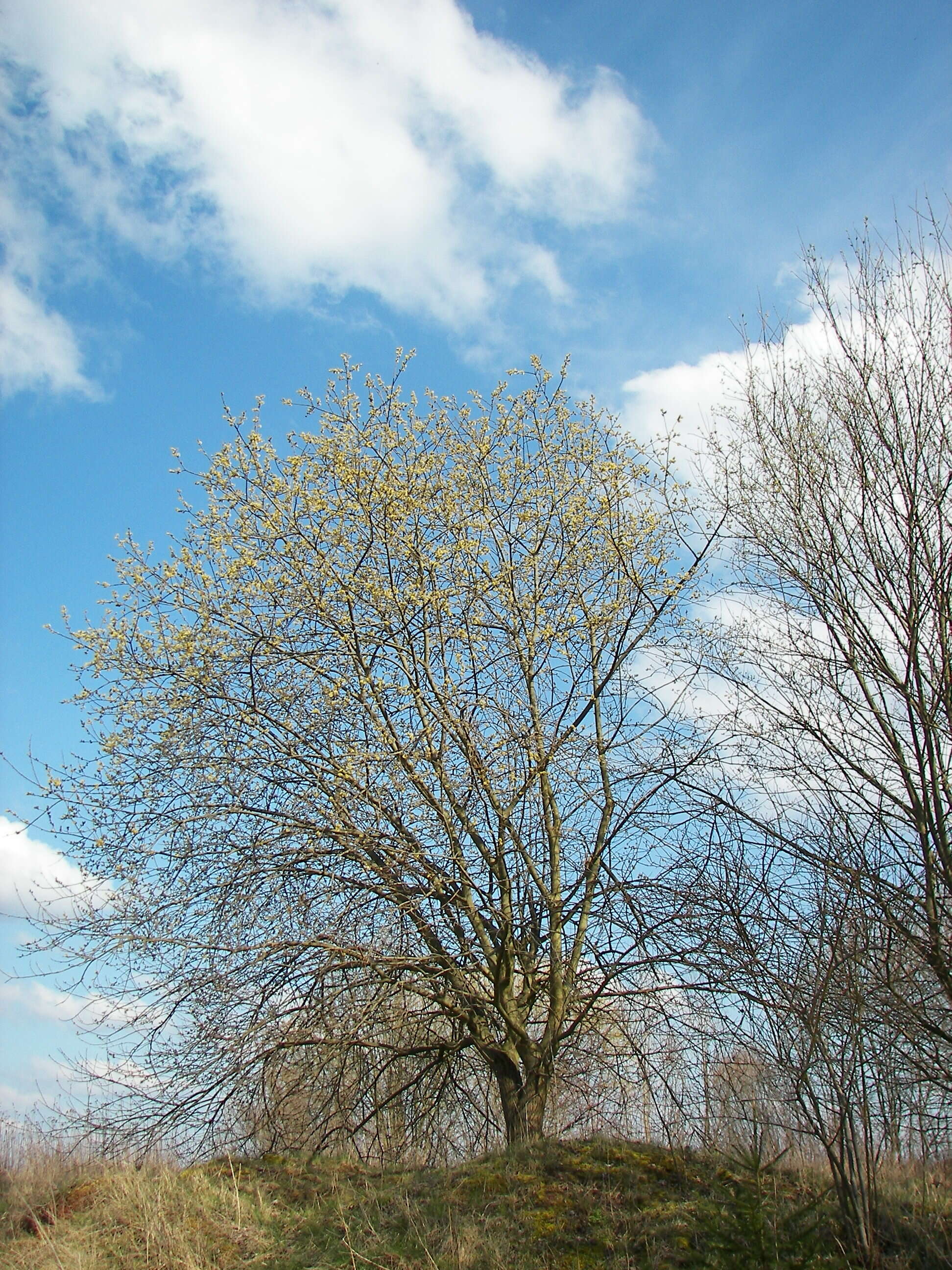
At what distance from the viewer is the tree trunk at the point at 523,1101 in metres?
7.58

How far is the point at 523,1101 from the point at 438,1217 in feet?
4.92

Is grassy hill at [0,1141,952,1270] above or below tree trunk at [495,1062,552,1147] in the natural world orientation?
below

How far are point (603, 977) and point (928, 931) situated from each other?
2.86m

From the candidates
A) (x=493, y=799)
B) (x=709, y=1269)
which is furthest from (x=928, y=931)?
(x=493, y=799)

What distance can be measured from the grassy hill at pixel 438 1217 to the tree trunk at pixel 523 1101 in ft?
0.80

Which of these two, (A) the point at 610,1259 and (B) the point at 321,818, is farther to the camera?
(B) the point at 321,818

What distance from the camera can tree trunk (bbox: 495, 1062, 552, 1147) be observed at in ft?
24.9

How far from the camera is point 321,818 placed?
792cm

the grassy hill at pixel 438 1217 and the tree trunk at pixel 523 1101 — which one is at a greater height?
the tree trunk at pixel 523 1101

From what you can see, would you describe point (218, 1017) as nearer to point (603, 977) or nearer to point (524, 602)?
point (603, 977)

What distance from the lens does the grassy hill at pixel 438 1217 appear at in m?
A: 5.29

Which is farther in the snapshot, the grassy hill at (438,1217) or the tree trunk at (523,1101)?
the tree trunk at (523,1101)

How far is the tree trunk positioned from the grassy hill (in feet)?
0.80

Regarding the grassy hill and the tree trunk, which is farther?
the tree trunk
